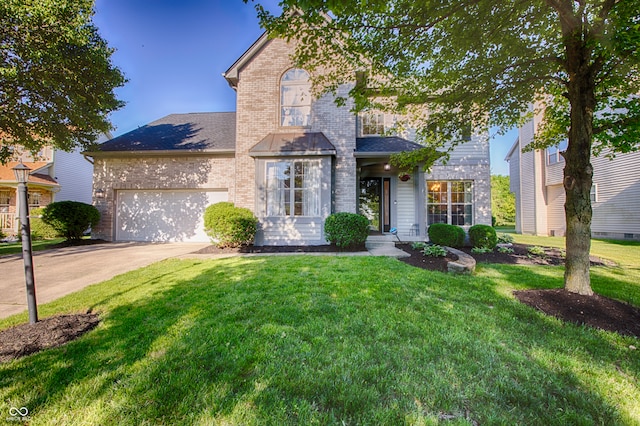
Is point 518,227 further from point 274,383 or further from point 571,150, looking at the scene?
point 274,383

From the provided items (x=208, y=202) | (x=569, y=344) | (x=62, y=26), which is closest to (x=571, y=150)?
(x=569, y=344)

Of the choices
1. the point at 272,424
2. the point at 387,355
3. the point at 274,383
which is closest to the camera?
the point at 272,424

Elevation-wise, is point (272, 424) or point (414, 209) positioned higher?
point (414, 209)

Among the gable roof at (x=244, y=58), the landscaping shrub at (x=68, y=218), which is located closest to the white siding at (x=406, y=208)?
the gable roof at (x=244, y=58)

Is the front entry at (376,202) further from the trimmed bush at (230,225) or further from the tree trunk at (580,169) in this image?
the tree trunk at (580,169)

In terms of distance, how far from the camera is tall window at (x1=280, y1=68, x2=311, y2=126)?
9375 mm

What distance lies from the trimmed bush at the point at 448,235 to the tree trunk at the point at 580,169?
184 inches

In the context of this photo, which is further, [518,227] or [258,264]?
[518,227]

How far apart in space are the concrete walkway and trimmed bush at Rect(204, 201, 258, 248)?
3.67ft

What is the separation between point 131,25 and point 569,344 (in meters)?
13.9

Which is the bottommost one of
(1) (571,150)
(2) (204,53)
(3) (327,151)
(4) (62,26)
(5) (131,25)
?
(1) (571,150)

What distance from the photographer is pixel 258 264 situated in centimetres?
567

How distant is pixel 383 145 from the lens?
950cm
